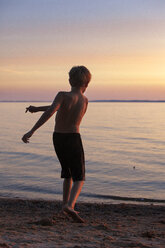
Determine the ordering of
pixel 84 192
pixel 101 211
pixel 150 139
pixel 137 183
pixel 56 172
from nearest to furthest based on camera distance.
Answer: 1. pixel 101 211
2. pixel 84 192
3. pixel 137 183
4. pixel 56 172
5. pixel 150 139

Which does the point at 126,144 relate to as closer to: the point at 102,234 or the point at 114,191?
the point at 114,191

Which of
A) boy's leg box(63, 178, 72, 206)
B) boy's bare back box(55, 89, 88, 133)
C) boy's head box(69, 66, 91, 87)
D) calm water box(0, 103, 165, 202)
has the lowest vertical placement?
calm water box(0, 103, 165, 202)

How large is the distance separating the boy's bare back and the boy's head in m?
0.13

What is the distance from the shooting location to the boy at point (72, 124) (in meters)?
4.25

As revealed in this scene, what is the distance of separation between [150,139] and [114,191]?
55.0ft

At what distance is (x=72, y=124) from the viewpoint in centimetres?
430

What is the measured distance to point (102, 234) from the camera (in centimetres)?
408

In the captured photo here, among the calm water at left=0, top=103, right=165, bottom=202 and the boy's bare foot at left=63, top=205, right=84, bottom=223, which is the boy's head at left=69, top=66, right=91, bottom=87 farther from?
the calm water at left=0, top=103, right=165, bottom=202

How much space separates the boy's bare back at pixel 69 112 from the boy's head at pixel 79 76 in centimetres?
13

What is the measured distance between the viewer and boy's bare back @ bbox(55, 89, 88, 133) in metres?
4.24

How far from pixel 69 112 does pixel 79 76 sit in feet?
1.66

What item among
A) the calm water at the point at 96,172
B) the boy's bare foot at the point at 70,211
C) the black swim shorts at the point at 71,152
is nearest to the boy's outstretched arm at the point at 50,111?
the black swim shorts at the point at 71,152

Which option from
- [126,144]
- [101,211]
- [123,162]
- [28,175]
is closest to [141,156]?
[123,162]

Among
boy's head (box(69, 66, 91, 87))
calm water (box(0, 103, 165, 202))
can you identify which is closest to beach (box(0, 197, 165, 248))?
boy's head (box(69, 66, 91, 87))
